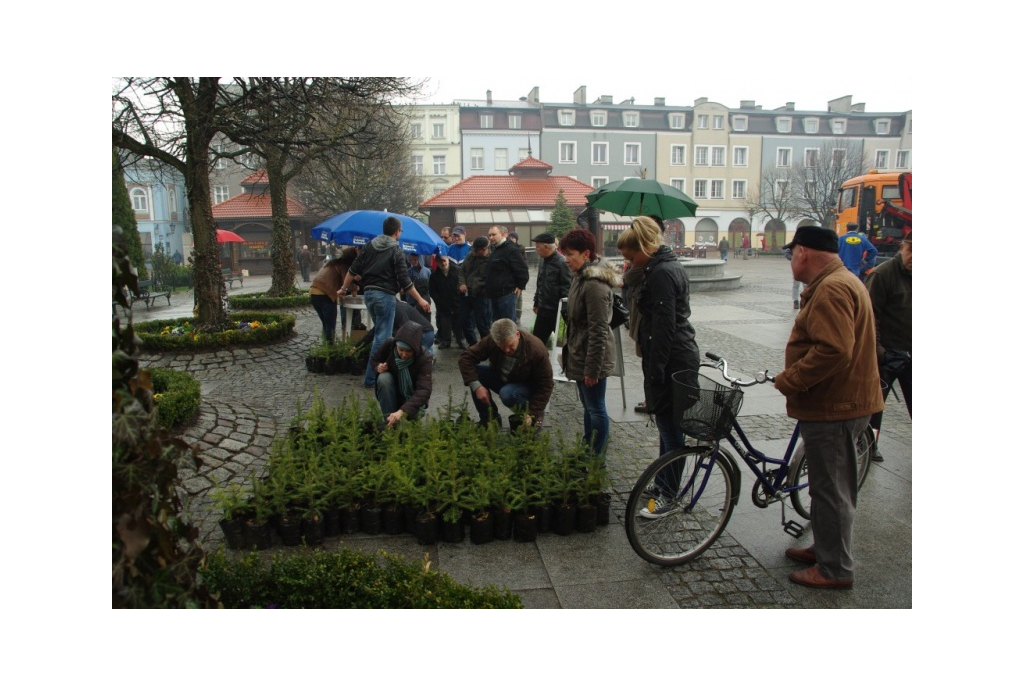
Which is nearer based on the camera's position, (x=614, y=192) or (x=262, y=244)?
(x=614, y=192)

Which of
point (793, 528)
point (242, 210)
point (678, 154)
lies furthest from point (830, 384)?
point (678, 154)

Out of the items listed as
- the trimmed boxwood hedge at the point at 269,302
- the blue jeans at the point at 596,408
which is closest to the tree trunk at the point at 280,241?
the trimmed boxwood hedge at the point at 269,302

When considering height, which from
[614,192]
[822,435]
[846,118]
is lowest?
[822,435]

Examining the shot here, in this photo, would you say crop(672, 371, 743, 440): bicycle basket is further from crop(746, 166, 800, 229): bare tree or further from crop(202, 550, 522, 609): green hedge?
crop(746, 166, 800, 229): bare tree

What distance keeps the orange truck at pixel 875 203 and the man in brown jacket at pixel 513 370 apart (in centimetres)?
1947

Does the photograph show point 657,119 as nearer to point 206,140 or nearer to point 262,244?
point 262,244

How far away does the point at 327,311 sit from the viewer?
A: 31.5ft

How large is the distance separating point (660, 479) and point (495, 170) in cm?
5168

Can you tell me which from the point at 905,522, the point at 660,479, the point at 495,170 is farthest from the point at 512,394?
the point at 495,170

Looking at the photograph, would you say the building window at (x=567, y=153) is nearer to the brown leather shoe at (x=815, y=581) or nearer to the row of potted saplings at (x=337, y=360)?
the row of potted saplings at (x=337, y=360)

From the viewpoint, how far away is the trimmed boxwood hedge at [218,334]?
32.5ft

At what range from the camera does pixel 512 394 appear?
17.5 feet

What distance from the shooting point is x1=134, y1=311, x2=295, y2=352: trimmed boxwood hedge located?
990 cm

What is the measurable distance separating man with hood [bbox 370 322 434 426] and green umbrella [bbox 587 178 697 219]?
4.37 meters
